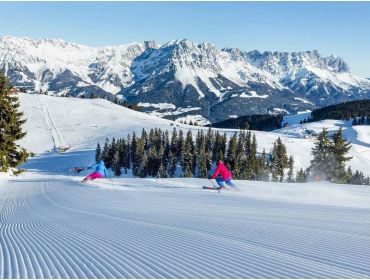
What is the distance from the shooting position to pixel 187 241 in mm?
11469

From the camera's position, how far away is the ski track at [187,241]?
8.48 metres

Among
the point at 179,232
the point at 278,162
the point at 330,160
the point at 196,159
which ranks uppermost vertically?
the point at 330,160

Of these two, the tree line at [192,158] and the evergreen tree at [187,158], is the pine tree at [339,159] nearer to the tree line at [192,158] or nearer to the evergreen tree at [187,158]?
the tree line at [192,158]

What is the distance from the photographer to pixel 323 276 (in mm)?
7879

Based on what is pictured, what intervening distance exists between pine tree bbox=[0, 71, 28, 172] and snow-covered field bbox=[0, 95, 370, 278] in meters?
13.1

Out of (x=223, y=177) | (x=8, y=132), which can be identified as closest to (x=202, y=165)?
(x=8, y=132)

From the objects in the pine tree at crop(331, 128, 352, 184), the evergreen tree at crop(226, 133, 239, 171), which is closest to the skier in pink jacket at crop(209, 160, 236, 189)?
the pine tree at crop(331, 128, 352, 184)

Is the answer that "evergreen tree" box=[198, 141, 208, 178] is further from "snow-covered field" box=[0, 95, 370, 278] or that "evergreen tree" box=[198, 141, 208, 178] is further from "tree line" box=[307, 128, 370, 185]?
"snow-covered field" box=[0, 95, 370, 278]

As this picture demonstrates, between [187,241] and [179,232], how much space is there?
1.46 metres

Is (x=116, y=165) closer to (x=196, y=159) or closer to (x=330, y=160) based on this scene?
(x=196, y=159)

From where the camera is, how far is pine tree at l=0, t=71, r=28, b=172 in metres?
43.6

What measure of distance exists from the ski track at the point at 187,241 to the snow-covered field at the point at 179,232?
23 mm

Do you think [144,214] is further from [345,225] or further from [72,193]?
[72,193]

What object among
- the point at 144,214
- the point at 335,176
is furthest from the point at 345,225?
the point at 335,176
